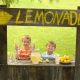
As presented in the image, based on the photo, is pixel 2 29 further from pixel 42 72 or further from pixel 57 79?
pixel 57 79

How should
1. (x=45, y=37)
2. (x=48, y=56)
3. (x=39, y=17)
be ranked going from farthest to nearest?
(x=45, y=37) → (x=48, y=56) → (x=39, y=17)

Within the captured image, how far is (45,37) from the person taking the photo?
4117 mm

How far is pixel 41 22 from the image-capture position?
3.63m

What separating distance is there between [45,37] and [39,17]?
0.57m

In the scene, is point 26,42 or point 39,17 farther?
point 26,42

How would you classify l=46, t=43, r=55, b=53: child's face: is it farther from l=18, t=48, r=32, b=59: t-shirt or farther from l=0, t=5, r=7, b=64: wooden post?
l=0, t=5, r=7, b=64: wooden post

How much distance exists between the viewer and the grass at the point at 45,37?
394 centimetres

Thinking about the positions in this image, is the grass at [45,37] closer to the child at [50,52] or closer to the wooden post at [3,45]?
the child at [50,52]

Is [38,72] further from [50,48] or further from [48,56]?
[50,48]

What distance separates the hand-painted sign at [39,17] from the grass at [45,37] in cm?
38

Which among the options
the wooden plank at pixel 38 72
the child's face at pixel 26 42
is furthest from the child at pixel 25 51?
the wooden plank at pixel 38 72

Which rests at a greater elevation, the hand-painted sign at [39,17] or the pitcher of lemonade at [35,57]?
the hand-painted sign at [39,17]

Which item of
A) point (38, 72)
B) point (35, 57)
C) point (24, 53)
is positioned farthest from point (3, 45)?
point (38, 72)

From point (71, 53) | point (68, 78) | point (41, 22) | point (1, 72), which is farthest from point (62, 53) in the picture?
point (1, 72)
